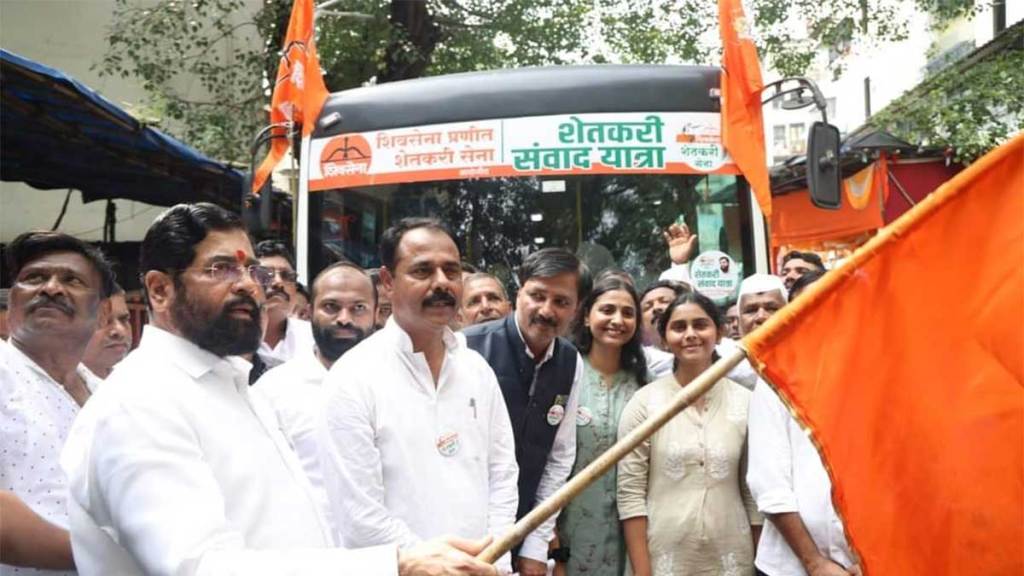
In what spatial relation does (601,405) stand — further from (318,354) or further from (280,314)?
(280,314)

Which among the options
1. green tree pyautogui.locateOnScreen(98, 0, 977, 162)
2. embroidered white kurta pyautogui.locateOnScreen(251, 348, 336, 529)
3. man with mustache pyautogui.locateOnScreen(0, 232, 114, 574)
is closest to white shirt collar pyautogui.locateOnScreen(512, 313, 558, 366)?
embroidered white kurta pyautogui.locateOnScreen(251, 348, 336, 529)

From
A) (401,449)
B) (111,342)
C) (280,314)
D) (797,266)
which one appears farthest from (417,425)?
(797,266)

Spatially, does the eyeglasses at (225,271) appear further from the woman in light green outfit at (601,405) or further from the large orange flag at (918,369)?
the woman in light green outfit at (601,405)

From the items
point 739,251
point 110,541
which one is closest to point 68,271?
point 110,541

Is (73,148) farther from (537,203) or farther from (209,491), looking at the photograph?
(209,491)

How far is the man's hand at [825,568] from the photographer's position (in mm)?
3371

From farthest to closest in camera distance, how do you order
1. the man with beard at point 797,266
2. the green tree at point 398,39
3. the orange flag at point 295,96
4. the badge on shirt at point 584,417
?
the green tree at point 398,39 < the orange flag at point 295,96 < the man with beard at point 797,266 < the badge on shirt at point 584,417

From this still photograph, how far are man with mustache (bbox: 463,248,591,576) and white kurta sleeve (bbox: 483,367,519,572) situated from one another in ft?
1.63

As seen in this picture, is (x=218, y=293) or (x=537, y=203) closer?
(x=218, y=293)

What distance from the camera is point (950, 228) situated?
2.41 metres

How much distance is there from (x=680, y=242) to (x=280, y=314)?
83.2 inches

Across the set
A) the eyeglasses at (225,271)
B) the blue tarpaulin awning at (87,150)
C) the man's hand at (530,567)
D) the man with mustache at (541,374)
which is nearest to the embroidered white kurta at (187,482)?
the eyeglasses at (225,271)

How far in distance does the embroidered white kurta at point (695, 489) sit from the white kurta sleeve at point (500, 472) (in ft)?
2.12

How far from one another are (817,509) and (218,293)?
203 cm
